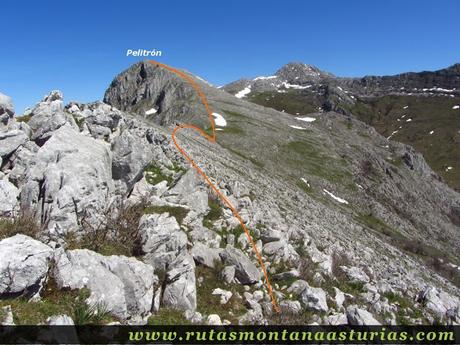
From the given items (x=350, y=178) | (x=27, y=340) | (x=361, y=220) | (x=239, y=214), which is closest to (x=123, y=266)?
(x=27, y=340)

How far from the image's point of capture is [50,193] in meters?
14.5

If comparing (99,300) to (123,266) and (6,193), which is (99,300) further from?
(6,193)

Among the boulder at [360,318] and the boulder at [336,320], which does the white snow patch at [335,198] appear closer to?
the boulder at [360,318]

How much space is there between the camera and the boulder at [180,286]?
519 inches

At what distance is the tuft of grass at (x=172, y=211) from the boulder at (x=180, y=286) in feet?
11.8

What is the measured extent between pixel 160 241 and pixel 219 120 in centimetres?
7694

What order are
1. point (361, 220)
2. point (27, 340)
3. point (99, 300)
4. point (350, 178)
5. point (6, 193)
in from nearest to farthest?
point (27, 340)
point (99, 300)
point (6, 193)
point (361, 220)
point (350, 178)

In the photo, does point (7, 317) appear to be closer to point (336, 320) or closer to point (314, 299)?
point (314, 299)

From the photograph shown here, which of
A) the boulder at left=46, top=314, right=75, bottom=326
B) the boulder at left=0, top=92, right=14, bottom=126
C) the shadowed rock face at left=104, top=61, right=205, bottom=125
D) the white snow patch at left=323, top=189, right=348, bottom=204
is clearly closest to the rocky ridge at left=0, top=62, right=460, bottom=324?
the boulder at left=0, top=92, right=14, bottom=126

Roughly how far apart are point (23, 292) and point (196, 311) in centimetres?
583

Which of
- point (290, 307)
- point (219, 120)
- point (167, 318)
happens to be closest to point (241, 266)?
point (290, 307)

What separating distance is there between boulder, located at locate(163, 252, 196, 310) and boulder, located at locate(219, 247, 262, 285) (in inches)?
92.8

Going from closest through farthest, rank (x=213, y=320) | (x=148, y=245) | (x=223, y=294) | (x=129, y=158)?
(x=213, y=320) → (x=223, y=294) → (x=148, y=245) → (x=129, y=158)

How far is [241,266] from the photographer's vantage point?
627 inches
